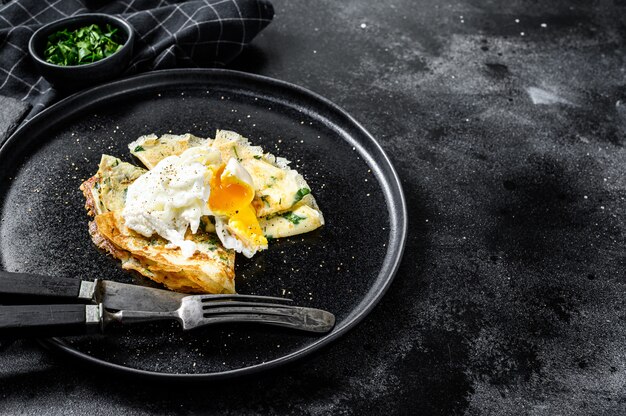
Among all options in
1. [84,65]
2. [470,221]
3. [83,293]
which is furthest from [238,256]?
[84,65]

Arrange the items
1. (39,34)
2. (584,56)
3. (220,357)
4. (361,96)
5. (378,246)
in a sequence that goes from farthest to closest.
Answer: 1. (584,56)
2. (361,96)
3. (39,34)
4. (378,246)
5. (220,357)

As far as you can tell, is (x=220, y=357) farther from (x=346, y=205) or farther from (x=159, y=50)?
(x=159, y=50)

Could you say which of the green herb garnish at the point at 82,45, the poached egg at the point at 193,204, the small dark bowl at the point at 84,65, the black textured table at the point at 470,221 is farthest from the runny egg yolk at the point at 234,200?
the green herb garnish at the point at 82,45

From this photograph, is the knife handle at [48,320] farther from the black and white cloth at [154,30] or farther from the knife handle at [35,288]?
the black and white cloth at [154,30]

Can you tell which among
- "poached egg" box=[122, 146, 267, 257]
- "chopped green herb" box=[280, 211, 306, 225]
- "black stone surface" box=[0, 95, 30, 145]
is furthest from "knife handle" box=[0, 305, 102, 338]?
"black stone surface" box=[0, 95, 30, 145]

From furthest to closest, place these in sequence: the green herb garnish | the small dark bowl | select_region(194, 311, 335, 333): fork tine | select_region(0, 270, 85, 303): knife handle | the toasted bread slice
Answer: the green herb garnish → the small dark bowl → the toasted bread slice → select_region(194, 311, 335, 333): fork tine → select_region(0, 270, 85, 303): knife handle

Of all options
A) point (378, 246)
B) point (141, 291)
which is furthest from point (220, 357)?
point (378, 246)

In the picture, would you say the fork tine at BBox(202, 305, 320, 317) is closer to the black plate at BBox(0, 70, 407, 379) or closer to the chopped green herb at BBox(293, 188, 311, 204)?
the black plate at BBox(0, 70, 407, 379)
